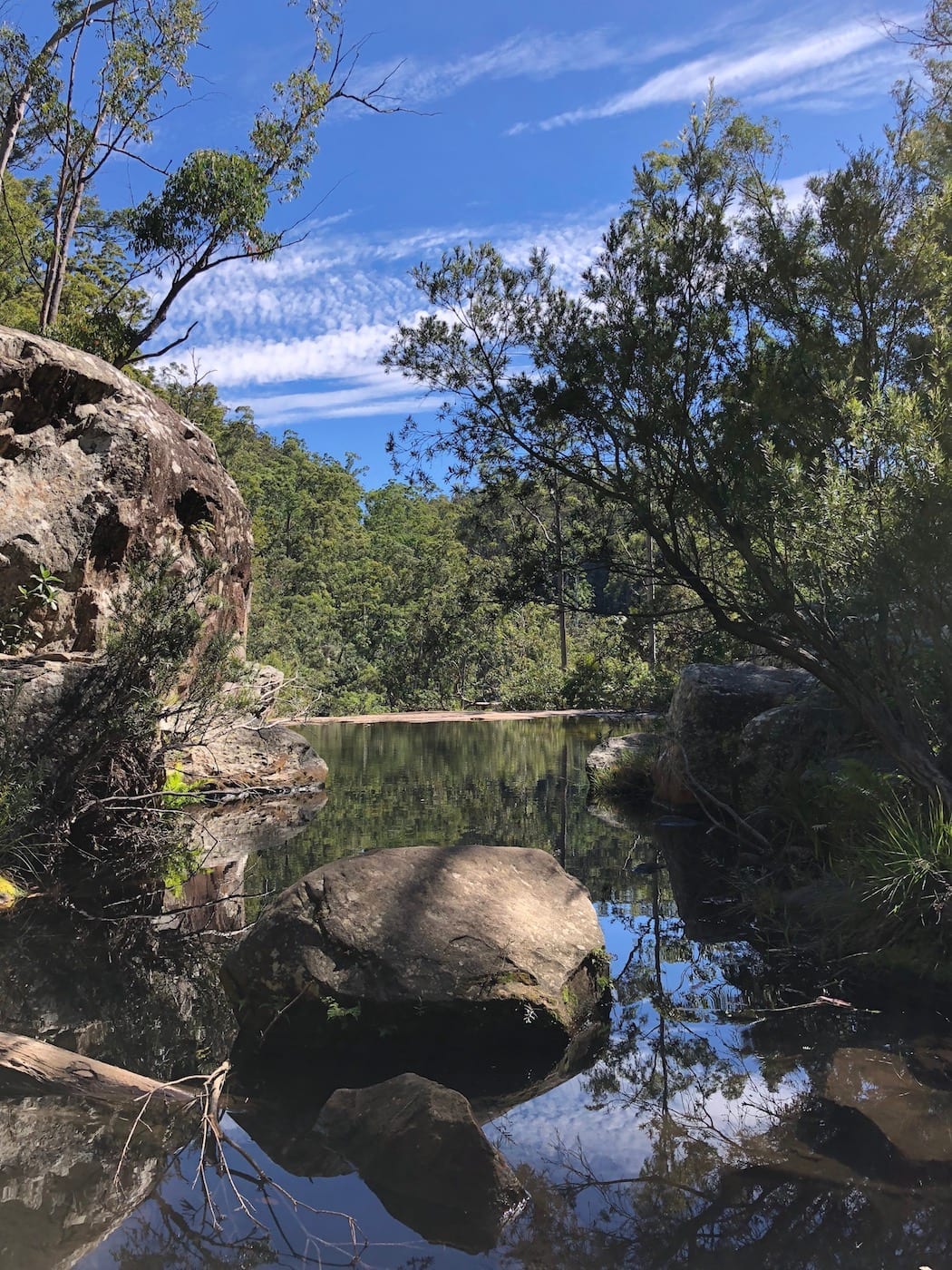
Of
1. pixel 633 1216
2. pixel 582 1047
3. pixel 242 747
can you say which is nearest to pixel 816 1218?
pixel 633 1216

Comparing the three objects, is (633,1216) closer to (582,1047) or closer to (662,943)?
(582,1047)

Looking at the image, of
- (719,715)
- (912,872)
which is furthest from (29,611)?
(912,872)

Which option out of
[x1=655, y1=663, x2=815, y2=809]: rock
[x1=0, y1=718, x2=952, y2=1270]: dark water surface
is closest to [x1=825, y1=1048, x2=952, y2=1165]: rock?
[x1=0, y1=718, x2=952, y2=1270]: dark water surface

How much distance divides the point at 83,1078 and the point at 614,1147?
1.96 metres

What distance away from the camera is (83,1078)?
3363mm

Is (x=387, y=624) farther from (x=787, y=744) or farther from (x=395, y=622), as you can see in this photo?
(x=787, y=744)

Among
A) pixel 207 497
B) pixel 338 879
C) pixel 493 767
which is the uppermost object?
pixel 207 497

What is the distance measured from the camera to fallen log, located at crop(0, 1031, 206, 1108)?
332cm

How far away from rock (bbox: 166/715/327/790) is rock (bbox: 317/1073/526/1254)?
25.9 ft

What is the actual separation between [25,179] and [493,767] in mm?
19758

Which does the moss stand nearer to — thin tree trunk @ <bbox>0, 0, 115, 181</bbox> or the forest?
the forest

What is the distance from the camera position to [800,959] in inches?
201

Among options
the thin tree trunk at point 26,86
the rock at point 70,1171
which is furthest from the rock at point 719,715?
the thin tree trunk at point 26,86

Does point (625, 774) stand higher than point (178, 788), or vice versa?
point (178, 788)
